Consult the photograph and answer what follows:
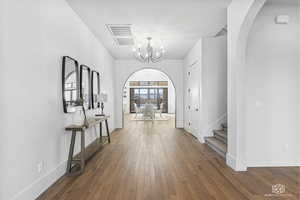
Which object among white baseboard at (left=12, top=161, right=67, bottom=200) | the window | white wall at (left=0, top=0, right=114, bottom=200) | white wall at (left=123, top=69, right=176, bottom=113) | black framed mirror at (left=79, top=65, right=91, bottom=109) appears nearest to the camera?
white wall at (left=0, top=0, right=114, bottom=200)

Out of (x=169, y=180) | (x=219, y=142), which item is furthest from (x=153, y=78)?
(x=169, y=180)

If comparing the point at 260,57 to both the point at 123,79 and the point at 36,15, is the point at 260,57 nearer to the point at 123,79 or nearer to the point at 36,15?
the point at 36,15

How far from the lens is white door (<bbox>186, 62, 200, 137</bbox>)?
555 cm

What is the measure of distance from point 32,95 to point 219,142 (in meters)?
4.01

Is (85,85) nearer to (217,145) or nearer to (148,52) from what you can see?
(148,52)

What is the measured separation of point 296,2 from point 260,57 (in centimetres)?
113

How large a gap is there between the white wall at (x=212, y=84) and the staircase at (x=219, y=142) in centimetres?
19

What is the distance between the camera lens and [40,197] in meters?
2.33

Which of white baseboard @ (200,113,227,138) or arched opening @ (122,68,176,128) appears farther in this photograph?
arched opening @ (122,68,176,128)

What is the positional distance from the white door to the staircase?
28.2 inches

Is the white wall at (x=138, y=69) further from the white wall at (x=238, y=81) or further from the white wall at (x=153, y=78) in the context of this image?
the white wall at (x=153, y=78)

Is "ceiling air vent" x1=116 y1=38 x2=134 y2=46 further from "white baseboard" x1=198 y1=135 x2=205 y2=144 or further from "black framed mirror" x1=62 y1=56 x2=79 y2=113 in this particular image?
"white baseboard" x1=198 y1=135 x2=205 y2=144

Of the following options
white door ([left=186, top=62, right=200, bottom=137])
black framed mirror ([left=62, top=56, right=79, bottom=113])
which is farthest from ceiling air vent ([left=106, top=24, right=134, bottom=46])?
white door ([left=186, top=62, right=200, bottom=137])

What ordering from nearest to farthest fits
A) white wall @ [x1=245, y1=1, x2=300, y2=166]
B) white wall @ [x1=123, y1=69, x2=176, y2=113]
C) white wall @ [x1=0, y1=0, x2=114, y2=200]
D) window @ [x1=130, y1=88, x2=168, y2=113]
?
white wall @ [x1=0, y1=0, x2=114, y2=200] → white wall @ [x1=245, y1=1, x2=300, y2=166] → white wall @ [x1=123, y1=69, x2=176, y2=113] → window @ [x1=130, y1=88, x2=168, y2=113]
